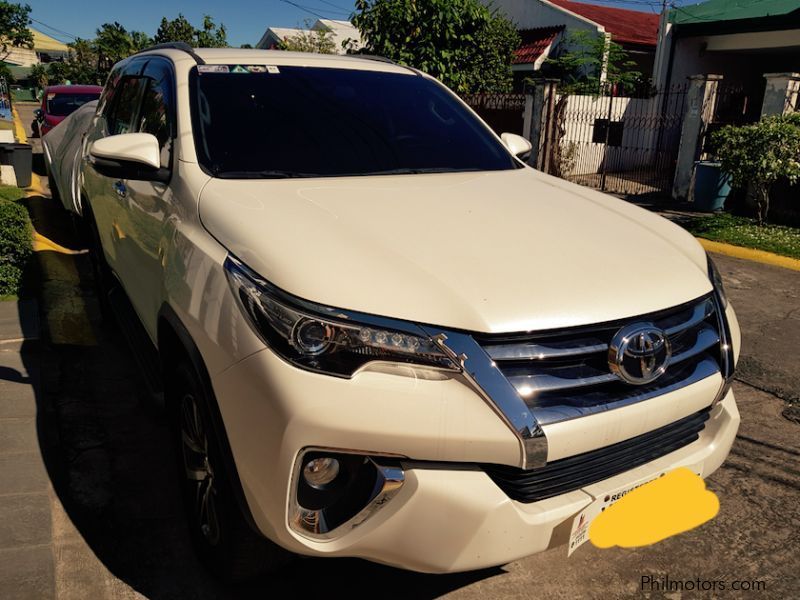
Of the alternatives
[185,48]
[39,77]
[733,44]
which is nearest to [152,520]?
[185,48]

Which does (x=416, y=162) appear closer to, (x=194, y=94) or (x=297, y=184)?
(x=297, y=184)

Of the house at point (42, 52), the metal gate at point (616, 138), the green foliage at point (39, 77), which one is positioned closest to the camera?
the metal gate at point (616, 138)

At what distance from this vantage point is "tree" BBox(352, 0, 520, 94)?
12562 millimetres

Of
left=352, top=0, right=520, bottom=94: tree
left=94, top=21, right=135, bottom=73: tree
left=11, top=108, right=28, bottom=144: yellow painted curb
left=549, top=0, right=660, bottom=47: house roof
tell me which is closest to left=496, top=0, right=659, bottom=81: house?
left=549, top=0, right=660, bottom=47: house roof

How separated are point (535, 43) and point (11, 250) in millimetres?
17244

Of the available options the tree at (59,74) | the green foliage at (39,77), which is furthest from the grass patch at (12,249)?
the green foliage at (39,77)

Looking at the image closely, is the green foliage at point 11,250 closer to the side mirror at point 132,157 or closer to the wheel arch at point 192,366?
the side mirror at point 132,157

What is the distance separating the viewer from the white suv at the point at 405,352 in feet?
5.88

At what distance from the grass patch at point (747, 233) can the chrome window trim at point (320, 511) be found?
278 inches

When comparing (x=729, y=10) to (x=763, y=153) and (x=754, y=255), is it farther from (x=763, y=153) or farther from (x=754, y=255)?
(x=754, y=255)

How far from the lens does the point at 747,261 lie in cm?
754

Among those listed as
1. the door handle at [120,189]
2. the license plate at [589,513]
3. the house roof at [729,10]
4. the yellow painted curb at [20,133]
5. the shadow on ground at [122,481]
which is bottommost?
the shadow on ground at [122,481]

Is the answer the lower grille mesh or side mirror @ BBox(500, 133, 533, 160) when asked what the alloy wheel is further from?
side mirror @ BBox(500, 133, 533, 160)

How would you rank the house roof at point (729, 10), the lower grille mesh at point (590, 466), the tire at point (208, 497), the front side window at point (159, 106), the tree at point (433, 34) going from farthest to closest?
the house roof at point (729, 10) → the tree at point (433, 34) → the front side window at point (159, 106) → the tire at point (208, 497) → the lower grille mesh at point (590, 466)
